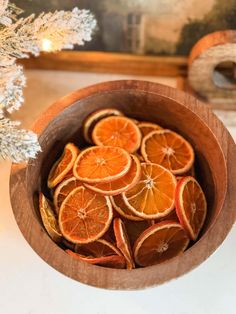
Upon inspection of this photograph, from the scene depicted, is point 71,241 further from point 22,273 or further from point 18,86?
point 18,86

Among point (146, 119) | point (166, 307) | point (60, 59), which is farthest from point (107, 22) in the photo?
point (166, 307)

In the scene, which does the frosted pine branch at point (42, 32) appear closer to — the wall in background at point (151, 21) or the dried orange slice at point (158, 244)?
the wall in background at point (151, 21)

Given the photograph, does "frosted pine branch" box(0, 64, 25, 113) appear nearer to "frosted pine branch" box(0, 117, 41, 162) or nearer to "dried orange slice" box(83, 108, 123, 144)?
"frosted pine branch" box(0, 117, 41, 162)

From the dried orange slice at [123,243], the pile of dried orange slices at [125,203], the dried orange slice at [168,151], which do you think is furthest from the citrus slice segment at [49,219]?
the dried orange slice at [168,151]

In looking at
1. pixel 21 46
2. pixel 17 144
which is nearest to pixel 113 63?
pixel 21 46

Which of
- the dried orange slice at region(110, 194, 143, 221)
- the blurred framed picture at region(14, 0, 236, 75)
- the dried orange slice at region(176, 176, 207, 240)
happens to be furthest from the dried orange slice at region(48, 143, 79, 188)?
the blurred framed picture at region(14, 0, 236, 75)

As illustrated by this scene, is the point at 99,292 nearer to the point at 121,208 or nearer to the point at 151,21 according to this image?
the point at 121,208
